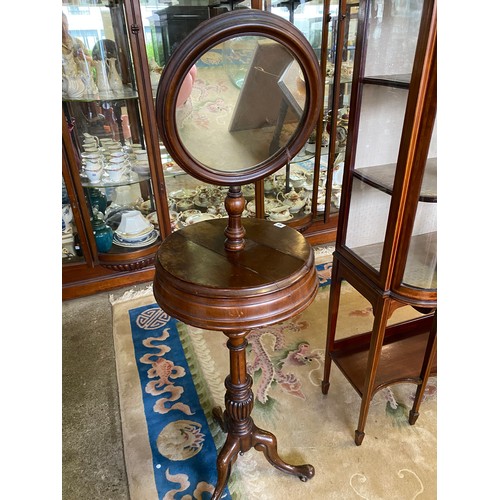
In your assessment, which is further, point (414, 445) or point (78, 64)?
point (78, 64)

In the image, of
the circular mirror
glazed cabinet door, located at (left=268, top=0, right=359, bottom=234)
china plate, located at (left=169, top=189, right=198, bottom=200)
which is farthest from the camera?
china plate, located at (left=169, top=189, right=198, bottom=200)

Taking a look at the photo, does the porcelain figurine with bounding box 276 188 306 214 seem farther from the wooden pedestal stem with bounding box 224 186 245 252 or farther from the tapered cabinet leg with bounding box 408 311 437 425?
the wooden pedestal stem with bounding box 224 186 245 252

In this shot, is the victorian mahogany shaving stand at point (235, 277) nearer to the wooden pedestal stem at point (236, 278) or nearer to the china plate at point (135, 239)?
the wooden pedestal stem at point (236, 278)

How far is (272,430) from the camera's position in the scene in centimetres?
146

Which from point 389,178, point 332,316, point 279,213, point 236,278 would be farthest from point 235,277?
point 279,213

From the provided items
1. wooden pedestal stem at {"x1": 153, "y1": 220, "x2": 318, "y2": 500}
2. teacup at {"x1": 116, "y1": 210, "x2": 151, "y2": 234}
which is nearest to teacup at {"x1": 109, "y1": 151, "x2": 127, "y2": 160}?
teacup at {"x1": 116, "y1": 210, "x2": 151, "y2": 234}

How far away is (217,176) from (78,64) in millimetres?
1526

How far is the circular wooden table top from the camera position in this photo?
0.81 metres

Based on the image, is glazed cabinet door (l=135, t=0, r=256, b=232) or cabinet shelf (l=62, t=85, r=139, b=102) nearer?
glazed cabinet door (l=135, t=0, r=256, b=232)

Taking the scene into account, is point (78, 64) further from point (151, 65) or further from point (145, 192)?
point (145, 192)

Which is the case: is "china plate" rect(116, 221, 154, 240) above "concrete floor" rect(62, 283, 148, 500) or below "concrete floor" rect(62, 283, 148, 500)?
above

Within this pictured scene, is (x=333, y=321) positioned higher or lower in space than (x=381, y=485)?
higher
